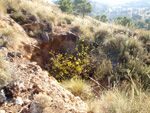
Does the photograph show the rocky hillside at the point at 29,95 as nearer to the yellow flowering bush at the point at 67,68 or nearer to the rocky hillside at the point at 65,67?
the rocky hillside at the point at 65,67

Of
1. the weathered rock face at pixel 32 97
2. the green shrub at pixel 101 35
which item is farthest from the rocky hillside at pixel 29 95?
the green shrub at pixel 101 35

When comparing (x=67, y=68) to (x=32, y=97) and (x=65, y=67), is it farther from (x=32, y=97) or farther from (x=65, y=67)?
(x=32, y=97)

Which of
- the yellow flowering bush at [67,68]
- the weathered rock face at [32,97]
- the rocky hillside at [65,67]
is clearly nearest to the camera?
the weathered rock face at [32,97]

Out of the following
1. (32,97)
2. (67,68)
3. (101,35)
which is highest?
(101,35)

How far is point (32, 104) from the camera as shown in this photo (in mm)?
1720

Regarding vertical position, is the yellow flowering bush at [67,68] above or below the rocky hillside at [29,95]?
below

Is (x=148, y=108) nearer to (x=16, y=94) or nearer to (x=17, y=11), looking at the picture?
(x=16, y=94)

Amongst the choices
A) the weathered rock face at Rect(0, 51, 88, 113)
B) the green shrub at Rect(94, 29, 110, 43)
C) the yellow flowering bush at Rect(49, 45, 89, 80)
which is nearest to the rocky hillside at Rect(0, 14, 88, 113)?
the weathered rock face at Rect(0, 51, 88, 113)

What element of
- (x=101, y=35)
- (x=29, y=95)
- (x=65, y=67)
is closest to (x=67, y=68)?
(x=65, y=67)

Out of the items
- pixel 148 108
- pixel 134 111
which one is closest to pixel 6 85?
pixel 134 111

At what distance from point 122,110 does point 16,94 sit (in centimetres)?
173

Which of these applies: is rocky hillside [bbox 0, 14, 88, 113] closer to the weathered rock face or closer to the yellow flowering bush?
the weathered rock face

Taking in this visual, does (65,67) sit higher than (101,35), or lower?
lower

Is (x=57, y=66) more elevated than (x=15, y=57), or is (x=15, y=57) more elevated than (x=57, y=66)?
(x=15, y=57)
